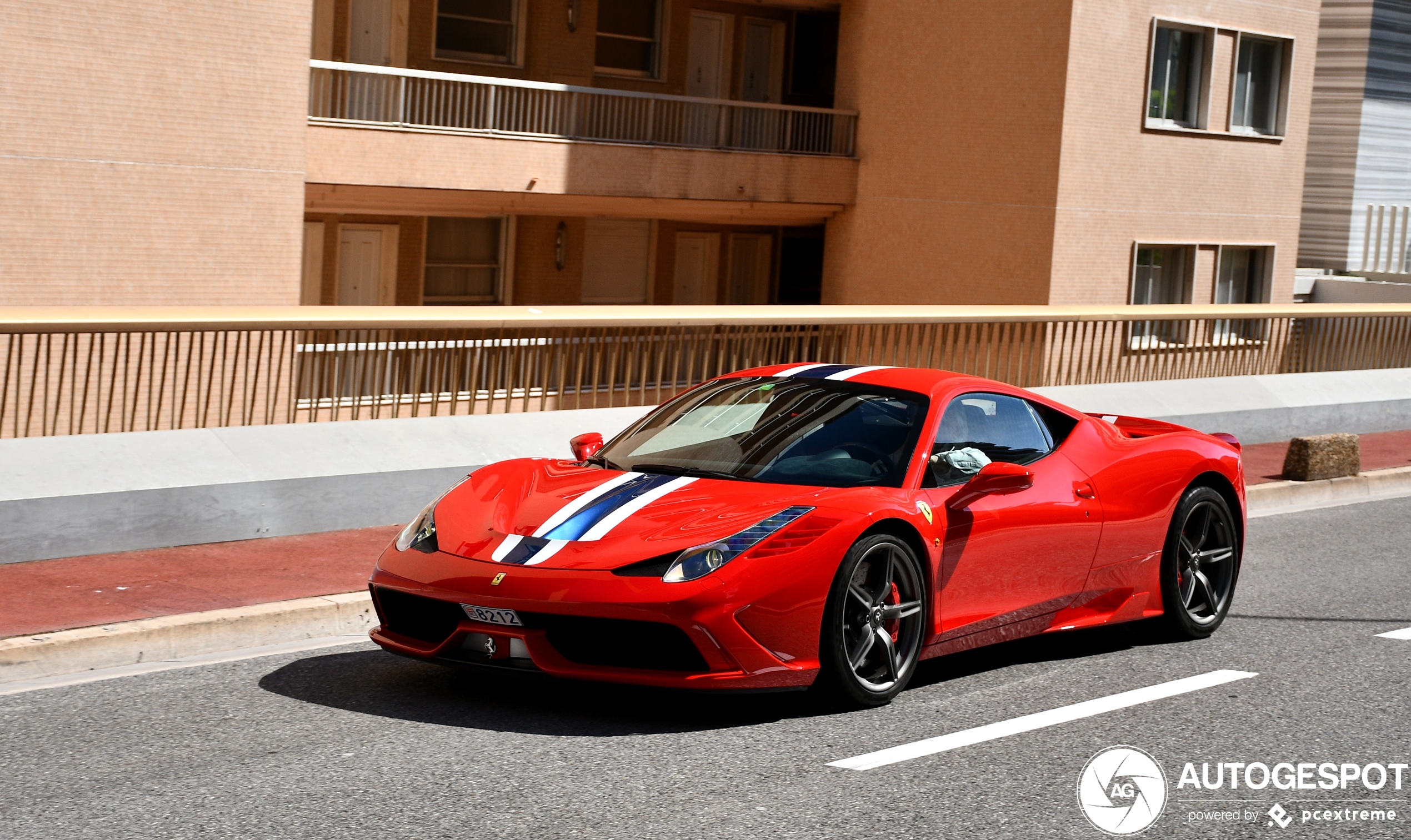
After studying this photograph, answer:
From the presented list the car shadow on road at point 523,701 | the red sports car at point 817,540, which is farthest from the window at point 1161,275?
the car shadow on road at point 523,701

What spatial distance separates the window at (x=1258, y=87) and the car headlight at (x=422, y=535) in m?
19.3

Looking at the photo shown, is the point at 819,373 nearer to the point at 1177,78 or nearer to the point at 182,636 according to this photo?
the point at 182,636

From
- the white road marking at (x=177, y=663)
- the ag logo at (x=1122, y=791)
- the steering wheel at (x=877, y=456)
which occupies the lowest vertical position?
the white road marking at (x=177, y=663)

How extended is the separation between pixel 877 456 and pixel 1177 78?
57.9ft

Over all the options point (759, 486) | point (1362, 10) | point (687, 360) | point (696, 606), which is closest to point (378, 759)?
point (696, 606)

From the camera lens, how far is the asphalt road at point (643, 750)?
5145mm

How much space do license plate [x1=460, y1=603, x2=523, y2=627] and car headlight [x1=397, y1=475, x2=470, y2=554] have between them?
0.37 m

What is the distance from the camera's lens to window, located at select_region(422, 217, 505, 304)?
79.5 ft

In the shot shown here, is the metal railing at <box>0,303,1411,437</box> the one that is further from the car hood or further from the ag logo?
the ag logo

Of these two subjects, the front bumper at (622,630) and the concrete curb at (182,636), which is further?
the concrete curb at (182,636)

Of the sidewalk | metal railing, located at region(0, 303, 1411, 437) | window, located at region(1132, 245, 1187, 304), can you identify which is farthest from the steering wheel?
window, located at region(1132, 245, 1187, 304)

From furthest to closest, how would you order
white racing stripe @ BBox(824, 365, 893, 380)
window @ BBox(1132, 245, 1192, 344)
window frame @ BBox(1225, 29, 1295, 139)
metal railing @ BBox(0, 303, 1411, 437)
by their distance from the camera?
window @ BBox(1132, 245, 1192, 344) < window frame @ BBox(1225, 29, 1295, 139) < metal railing @ BBox(0, 303, 1411, 437) < white racing stripe @ BBox(824, 365, 893, 380)

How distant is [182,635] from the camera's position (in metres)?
7.21

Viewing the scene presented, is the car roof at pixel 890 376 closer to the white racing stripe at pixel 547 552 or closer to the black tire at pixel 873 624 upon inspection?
the black tire at pixel 873 624
